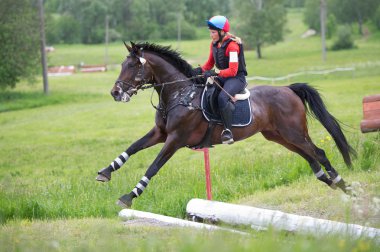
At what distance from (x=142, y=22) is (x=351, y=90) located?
65613mm

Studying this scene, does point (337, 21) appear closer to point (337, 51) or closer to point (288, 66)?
point (337, 51)

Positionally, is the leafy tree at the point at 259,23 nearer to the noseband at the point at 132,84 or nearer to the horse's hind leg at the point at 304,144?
the horse's hind leg at the point at 304,144

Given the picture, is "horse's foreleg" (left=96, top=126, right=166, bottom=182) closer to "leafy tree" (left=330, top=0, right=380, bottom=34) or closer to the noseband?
the noseband

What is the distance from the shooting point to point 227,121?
9.98 metres

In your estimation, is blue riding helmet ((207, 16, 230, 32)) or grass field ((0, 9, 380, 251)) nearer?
grass field ((0, 9, 380, 251))

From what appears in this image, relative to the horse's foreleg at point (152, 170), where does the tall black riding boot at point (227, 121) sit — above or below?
above

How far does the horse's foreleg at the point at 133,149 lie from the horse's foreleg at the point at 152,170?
355mm

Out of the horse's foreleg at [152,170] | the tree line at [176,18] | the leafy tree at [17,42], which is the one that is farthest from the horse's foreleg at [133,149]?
the tree line at [176,18]

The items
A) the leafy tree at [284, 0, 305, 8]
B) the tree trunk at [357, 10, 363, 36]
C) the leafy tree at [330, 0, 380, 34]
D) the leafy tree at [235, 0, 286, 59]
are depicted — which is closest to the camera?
the leafy tree at [235, 0, 286, 59]

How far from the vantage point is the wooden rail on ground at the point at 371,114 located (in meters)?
12.3

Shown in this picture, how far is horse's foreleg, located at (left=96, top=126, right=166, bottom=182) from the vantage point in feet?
31.1

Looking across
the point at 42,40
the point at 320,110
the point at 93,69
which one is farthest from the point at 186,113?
the point at 93,69

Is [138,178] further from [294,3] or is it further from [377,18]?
[294,3]

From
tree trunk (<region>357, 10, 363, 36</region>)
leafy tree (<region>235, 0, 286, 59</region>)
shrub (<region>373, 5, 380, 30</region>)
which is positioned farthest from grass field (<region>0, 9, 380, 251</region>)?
tree trunk (<region>357, 10, 363, 36</region>)
